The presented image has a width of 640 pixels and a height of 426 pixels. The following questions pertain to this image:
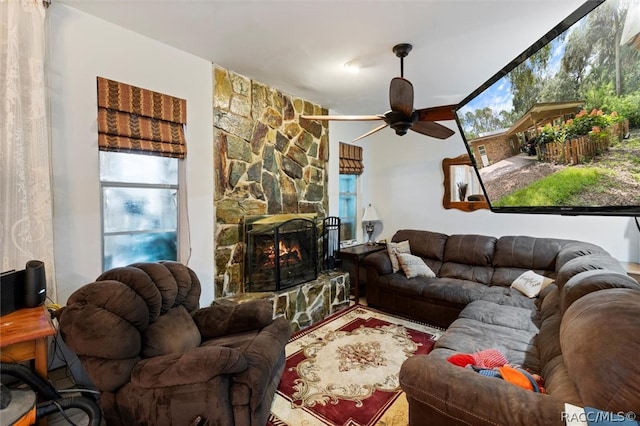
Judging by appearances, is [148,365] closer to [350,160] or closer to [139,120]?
[139,120]

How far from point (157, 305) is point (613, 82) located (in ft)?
7.66

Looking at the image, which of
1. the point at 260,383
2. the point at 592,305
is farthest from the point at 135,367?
the point at 592,305

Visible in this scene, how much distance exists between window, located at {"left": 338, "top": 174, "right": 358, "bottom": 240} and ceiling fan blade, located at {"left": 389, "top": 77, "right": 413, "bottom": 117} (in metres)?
2.39

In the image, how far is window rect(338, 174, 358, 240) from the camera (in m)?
4.71

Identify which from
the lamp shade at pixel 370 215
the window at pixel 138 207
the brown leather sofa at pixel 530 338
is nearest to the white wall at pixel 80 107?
the window at pixel 138 207

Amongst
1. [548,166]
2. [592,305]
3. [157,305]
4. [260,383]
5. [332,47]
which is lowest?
[260,383]

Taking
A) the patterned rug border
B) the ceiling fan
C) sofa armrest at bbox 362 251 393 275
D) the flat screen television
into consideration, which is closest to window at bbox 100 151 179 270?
the patterned rug border

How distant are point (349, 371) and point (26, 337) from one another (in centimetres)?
203

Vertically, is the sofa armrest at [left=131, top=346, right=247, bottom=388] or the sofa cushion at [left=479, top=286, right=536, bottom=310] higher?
the sofa armrest at [left=131, top=346, right=247, bottom=388]

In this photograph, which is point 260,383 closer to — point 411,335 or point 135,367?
point 135,367

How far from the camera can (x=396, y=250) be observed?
13.0ft

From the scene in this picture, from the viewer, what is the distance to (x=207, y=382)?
4.87 feet

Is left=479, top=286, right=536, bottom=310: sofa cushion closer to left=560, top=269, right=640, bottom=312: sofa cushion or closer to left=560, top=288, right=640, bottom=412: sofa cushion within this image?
left=560, top=269, right=640, bottom=312: sofa cushion

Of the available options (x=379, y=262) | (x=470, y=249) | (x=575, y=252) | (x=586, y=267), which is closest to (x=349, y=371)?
(x=379, y=262)
